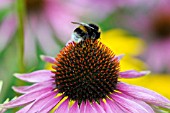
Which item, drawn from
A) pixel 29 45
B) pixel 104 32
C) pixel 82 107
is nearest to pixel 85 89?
pixel 82 107

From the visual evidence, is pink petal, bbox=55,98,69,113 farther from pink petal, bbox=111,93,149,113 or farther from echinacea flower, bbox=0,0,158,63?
echinacea flower, bbox=0,0,158,63

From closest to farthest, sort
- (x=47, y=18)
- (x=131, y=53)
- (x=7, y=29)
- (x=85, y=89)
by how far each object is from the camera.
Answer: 1. (x=85, y=89)
2. (x=7, y=29)
3. (x=47, y=18)
4. (x=131, y=53)

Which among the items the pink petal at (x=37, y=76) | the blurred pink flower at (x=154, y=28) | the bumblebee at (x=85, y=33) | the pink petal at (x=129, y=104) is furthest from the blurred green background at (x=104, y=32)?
the pink petal at (x=129, y=104)

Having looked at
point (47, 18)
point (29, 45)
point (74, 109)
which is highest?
point (47, 18)

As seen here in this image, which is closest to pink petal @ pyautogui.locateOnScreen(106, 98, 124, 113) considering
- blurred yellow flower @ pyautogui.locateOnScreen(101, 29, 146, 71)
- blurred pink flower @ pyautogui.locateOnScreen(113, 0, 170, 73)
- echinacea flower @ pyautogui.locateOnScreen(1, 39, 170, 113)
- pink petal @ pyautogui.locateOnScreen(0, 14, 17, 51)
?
echinacea flower @ pyautogui.locateOnScreen(1, 39, 170, 113)

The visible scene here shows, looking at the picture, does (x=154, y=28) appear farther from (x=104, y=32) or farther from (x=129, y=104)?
(x=129, y=104)

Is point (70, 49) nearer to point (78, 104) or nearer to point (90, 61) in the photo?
point (90, 61)
